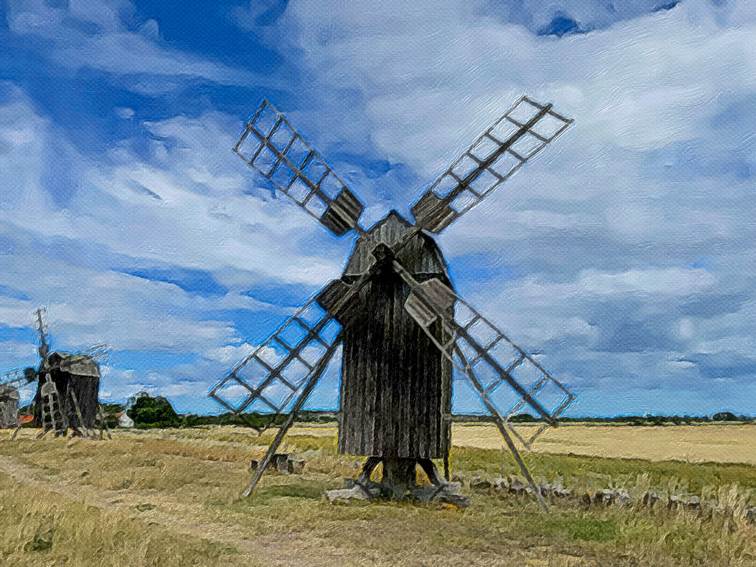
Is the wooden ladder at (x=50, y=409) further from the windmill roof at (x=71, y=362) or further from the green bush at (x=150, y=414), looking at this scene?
the green bush at (x=150, y=414)

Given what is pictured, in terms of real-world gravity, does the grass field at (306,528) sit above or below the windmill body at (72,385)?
below

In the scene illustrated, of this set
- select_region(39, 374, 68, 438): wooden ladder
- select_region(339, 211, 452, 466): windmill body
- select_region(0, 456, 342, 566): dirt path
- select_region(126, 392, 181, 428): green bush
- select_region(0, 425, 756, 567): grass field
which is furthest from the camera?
select_region(126, 392, 181, 428): green bush

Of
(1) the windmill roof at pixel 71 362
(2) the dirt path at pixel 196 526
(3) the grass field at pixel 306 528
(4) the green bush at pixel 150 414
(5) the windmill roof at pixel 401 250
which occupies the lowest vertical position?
(2) the dirt path at pixel 196 526

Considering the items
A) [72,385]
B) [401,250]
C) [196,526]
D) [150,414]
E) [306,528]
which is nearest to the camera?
[306,528]

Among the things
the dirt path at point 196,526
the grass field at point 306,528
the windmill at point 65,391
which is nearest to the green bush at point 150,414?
the windmill at point 65,391

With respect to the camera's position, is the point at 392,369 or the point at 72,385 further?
the point at 72,385

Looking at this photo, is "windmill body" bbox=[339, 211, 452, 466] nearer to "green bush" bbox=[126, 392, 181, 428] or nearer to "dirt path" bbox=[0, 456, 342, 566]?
"dirt path" bbox=[0, 456, 342, 566]

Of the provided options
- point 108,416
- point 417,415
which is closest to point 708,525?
point 417,415

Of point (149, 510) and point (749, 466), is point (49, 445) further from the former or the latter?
point (749, 466)

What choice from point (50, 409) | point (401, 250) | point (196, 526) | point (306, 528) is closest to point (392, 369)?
point (401, 250)

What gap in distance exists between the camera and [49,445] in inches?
1428

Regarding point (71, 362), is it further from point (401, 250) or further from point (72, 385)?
point (401, 250)

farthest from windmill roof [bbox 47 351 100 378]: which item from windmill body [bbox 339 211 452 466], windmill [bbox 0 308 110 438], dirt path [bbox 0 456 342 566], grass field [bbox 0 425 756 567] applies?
windmill body [bbox 339 211 452 466]

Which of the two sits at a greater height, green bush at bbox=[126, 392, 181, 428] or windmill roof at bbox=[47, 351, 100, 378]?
windmill roof at bbox=[47, 351, 100, 378]
